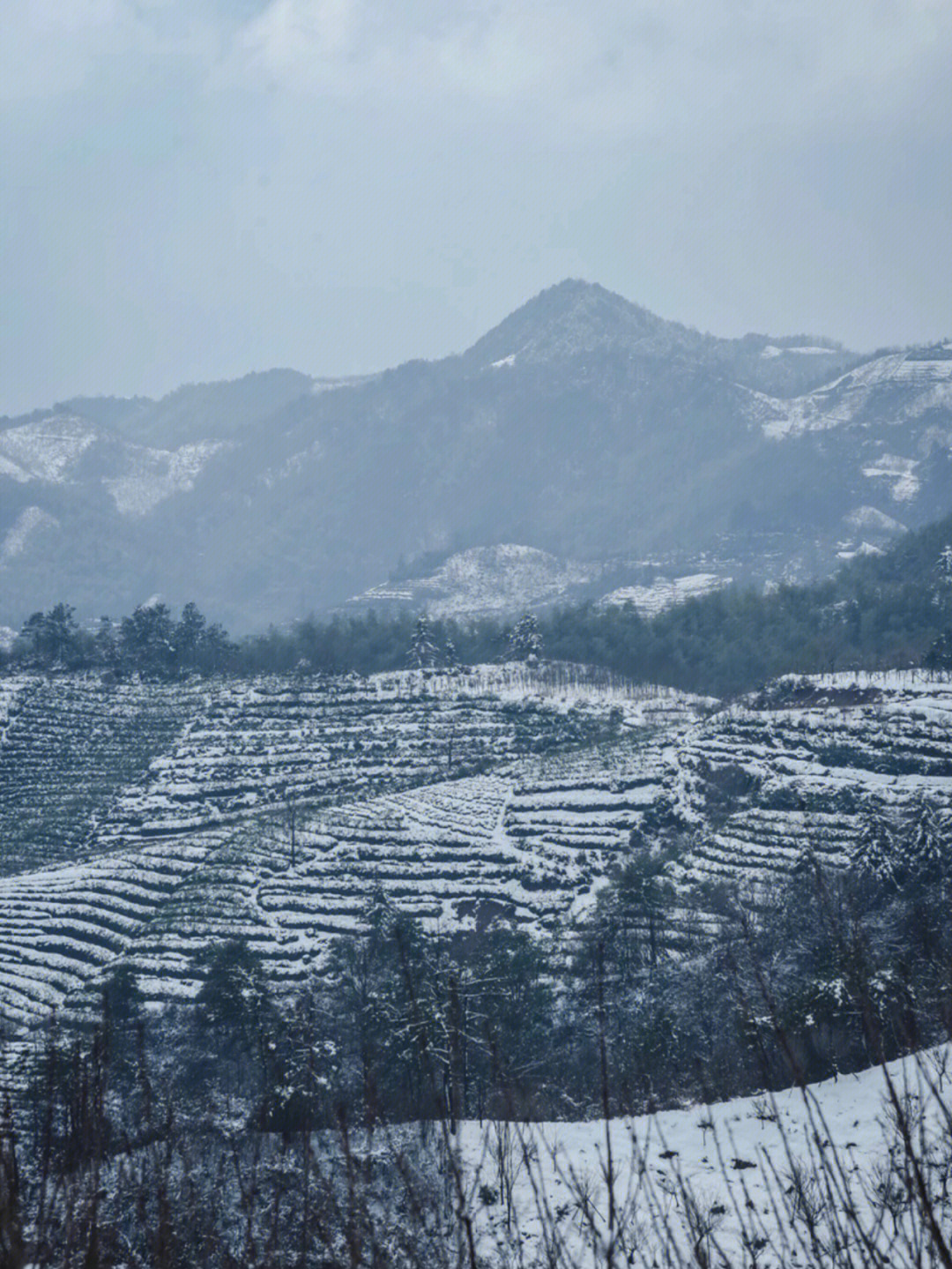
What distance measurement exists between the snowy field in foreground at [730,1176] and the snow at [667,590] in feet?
431

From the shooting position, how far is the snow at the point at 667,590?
508ft

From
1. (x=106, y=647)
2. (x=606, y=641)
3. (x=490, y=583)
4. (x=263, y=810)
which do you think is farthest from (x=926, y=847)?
(x=490, y=583)

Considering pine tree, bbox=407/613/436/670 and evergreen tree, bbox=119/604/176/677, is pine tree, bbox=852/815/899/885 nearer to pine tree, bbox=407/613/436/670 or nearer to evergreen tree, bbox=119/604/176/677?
pine tree, bbox=407/613/436/670

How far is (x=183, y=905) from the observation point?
1647 inches

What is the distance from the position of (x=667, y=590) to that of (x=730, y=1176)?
510ft

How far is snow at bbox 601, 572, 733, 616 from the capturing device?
154875 millimetres

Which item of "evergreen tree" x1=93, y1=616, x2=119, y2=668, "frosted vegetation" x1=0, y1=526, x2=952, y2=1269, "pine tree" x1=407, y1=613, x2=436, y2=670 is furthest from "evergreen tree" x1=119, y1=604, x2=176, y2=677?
"pine tree" x1=407, y1=613, x2=436, y2=670

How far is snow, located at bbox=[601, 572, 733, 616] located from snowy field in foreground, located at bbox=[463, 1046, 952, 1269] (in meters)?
131

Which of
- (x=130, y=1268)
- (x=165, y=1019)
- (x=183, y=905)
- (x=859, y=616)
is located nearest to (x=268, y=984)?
A: (x=165, y=1019)

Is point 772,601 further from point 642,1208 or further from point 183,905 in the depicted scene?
point 642,1208

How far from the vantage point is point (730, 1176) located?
1423 centimetres

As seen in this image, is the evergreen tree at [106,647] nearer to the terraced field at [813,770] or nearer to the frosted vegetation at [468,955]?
the frosted vegetation at [468,955]

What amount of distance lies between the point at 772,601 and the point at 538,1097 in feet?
229

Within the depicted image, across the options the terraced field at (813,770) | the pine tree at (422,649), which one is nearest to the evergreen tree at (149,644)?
the pine tree at (422,649)
